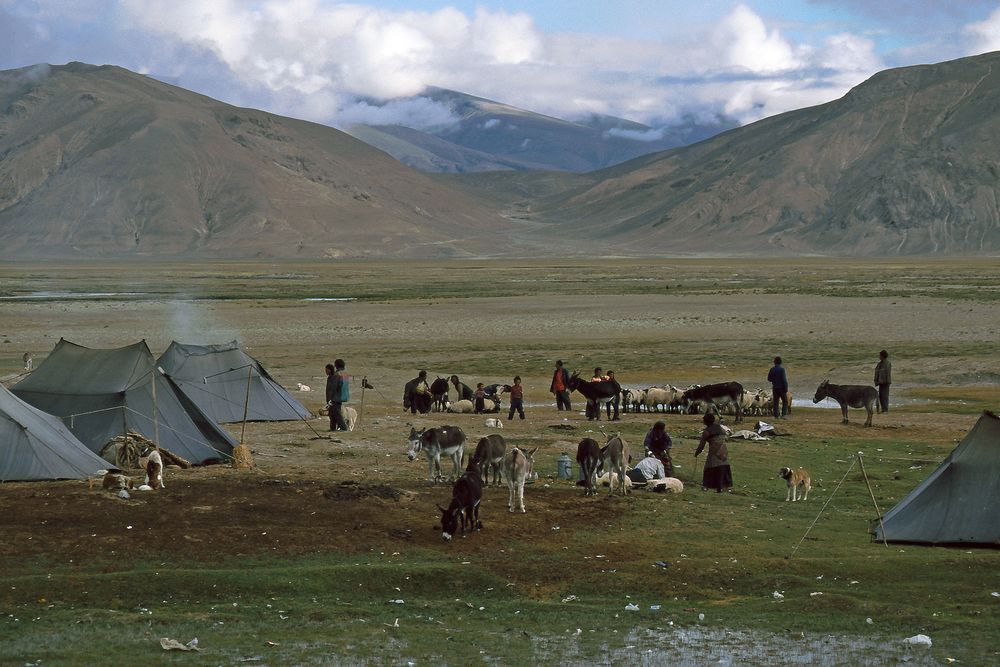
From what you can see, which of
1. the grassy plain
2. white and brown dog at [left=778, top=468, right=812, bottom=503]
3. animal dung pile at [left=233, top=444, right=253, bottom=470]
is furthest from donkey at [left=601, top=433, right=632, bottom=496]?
animal dung pile at [left=233, top=444, right=253, bottom=470]

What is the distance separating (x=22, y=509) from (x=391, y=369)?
23848mm

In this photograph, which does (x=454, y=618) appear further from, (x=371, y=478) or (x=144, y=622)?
(x=371, y=478)

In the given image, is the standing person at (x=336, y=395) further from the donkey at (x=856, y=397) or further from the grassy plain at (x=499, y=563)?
the donkey at (x=856, y=397)

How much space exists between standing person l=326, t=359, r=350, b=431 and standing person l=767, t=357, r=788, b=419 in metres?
9.03

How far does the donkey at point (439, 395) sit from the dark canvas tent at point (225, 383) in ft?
10.0

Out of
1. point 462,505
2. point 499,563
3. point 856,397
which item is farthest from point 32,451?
point 856,397

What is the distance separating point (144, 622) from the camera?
38.4ft

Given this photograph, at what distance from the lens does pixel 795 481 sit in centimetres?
1839

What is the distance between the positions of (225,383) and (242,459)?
291 inches

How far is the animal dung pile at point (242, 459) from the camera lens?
19.6 m

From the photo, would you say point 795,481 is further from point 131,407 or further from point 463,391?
point 463,391

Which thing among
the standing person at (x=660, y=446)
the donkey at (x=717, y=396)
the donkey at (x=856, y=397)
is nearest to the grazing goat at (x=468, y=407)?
the donkey at (x=717, y=396)

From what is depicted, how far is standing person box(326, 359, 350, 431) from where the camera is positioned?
946 inches

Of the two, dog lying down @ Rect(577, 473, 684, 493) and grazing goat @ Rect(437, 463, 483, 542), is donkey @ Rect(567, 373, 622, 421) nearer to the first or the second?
dog lying down @ Rect(577, 473, 684, 493)
